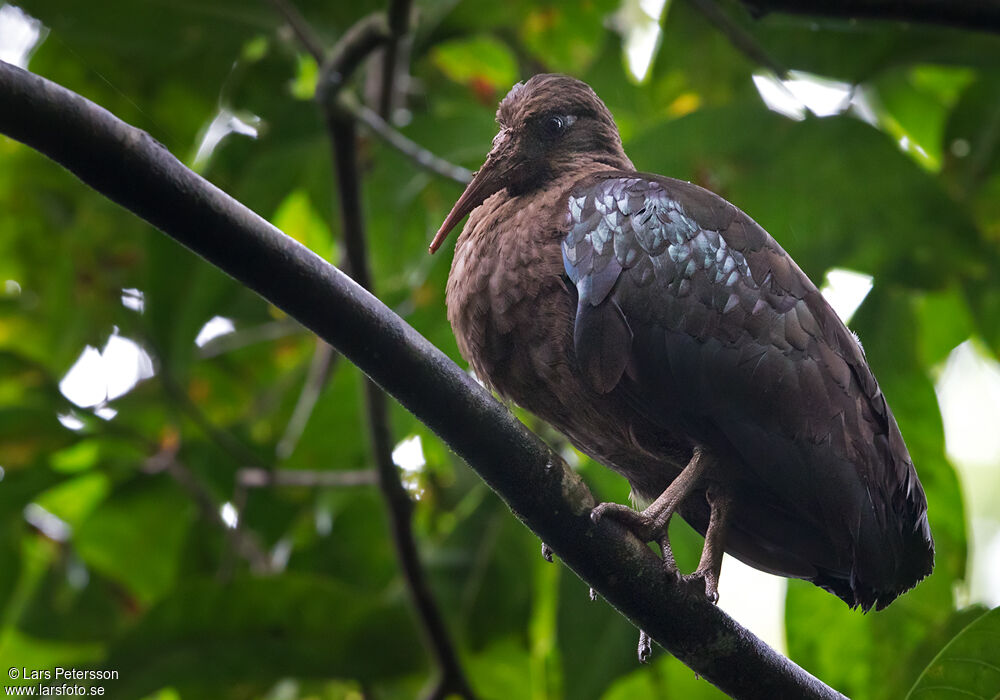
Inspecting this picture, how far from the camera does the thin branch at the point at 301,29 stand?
Result: 13.7 feet

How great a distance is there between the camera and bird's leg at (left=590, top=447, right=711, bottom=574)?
2.30 m

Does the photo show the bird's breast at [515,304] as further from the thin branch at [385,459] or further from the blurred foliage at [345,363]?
the thin branch at [385,459]

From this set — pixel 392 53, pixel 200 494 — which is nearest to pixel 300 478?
pixel 200 494

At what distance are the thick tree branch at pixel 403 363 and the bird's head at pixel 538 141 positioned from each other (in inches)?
25.7

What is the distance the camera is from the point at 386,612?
4.39m

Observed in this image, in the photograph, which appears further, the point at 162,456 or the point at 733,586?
the point at 162,456

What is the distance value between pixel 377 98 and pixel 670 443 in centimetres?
268

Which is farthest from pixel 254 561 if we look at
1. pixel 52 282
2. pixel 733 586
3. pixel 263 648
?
pixel 733 586

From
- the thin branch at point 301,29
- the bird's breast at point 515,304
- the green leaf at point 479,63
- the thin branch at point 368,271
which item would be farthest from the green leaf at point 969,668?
the green leaf at point 479,63

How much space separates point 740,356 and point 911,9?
5.12 feet

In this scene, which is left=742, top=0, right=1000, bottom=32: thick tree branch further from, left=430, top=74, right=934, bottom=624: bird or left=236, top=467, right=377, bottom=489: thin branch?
left=236, top=467, right=377, bottom=489: thin branch

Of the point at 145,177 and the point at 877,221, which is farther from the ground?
the point at 877,221

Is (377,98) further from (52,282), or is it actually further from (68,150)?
(68,150)

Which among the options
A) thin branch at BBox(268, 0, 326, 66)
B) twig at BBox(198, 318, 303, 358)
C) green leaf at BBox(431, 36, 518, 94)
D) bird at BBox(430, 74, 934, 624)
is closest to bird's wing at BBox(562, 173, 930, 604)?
bird at BBox(430, 74, 934, 624)
